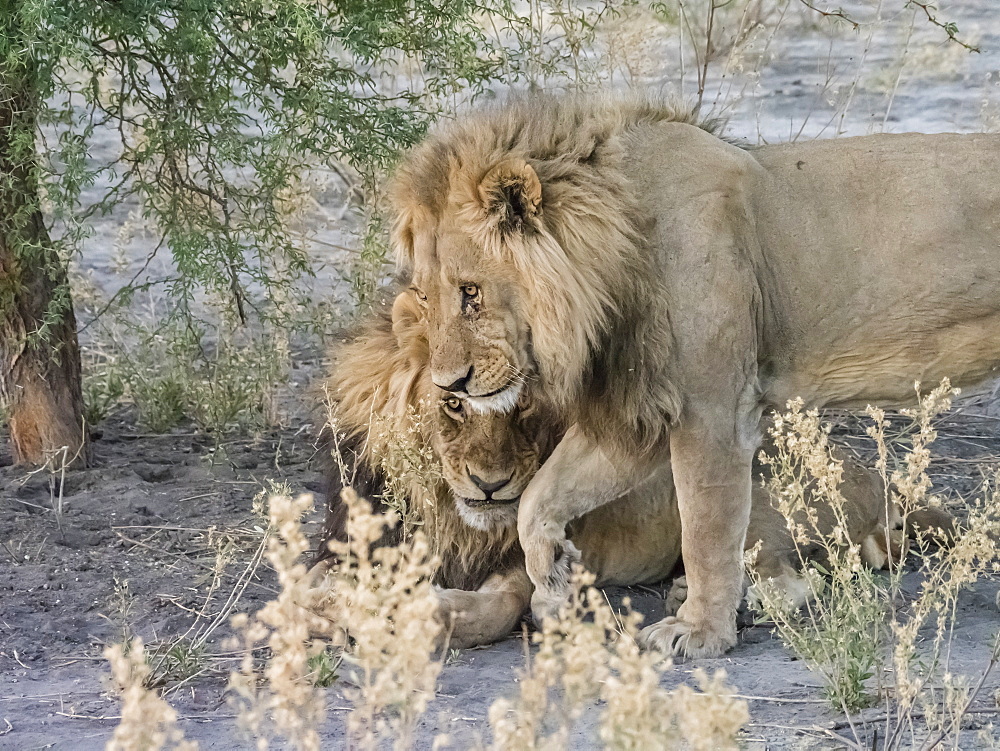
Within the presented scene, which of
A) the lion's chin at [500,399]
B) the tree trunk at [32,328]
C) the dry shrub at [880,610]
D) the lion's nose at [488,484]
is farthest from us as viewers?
the tree trunk at [32,328]

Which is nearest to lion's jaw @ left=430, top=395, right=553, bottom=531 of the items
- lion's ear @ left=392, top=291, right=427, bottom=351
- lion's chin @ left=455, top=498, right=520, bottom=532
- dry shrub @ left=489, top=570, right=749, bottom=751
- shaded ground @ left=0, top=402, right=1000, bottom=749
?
lion's chin @ left=455, top=498, right=520, bottom=532

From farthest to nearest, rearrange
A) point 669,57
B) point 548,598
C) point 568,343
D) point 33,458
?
1. point 669,57
2. point 33,458
3. point 548,598
4. point 568,343

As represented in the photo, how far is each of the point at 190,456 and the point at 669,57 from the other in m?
5.54

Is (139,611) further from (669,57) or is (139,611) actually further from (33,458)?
(669,57)

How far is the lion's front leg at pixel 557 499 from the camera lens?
12.3ft

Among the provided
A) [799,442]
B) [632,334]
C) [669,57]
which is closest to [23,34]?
[632,334]

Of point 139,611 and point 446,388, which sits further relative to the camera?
point 139,611

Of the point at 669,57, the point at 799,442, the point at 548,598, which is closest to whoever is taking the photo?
the point at 799,442

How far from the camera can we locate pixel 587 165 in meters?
3.56

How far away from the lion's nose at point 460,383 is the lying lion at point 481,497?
0.74 feet

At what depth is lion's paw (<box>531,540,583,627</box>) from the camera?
3.77 m

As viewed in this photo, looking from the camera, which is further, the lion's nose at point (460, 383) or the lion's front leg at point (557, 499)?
the lion's front leg at point (557, 499)

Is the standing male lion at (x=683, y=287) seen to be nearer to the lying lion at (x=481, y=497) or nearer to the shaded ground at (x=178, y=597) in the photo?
the lying lion at (x=481, y=497)

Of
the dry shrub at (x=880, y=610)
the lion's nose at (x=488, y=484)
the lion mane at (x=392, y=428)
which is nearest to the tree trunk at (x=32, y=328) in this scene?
the lion mane at (x=392, y=428)
